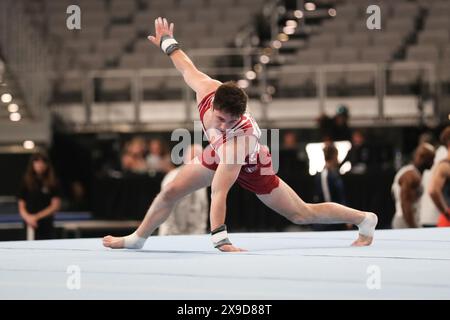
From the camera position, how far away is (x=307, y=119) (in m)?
13.5

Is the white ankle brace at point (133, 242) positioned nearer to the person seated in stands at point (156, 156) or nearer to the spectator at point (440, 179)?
the spectator at point (440, 179)

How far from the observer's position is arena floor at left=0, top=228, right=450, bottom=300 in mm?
3775

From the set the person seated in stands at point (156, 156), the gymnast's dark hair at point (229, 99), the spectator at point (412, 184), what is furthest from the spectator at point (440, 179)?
the person seated in stands at point (156, 156)

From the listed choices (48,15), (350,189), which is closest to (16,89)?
(48,15)

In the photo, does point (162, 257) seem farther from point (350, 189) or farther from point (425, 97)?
point (425, 97)

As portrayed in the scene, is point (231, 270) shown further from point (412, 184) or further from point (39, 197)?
point (39, 197)

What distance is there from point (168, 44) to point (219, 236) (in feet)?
3.87

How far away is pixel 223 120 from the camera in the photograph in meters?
5.07

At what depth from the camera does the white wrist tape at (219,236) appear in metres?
5.25

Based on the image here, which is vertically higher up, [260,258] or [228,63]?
[228,63]

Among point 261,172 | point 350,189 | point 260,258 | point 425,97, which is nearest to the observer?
point 260,258

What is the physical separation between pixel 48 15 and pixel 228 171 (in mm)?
11962

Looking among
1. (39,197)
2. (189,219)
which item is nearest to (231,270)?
(189,219)

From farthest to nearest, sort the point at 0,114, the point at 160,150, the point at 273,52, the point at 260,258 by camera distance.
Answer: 1. the point at 273,52
2. the point at 0,114
3. the point at 160,150
4. the point at 260,258
